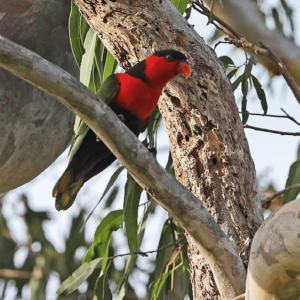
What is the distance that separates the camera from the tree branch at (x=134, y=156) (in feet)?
2.16

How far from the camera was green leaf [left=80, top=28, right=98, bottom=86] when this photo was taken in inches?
59.9

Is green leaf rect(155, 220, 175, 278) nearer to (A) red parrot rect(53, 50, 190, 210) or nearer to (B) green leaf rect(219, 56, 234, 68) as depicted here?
(A) red parrot rect(53, 50, 190, 210)

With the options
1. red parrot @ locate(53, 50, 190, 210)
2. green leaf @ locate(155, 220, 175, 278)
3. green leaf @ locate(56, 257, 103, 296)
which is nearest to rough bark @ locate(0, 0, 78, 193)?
red parrot @ locate(53, 50, 190, 210)

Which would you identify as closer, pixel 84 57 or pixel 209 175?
pixel 209 175

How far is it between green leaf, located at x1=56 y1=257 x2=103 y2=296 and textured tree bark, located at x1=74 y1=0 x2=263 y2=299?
63 cm

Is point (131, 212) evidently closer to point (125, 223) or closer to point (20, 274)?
point (125, 223)

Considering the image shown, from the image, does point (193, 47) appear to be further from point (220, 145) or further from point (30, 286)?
point (30, 286)

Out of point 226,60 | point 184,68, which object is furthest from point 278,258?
point 226,60

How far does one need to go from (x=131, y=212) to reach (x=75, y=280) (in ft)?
1.35

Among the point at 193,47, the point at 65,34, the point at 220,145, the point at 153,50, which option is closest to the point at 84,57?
the point at 65,34

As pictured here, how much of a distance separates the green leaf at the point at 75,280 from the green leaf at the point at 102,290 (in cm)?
7

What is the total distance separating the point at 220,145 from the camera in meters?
1.17

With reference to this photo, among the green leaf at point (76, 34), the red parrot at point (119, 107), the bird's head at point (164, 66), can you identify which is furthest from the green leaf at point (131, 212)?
the green leaf at point (76, 34)

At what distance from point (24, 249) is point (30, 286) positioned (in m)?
0.29
